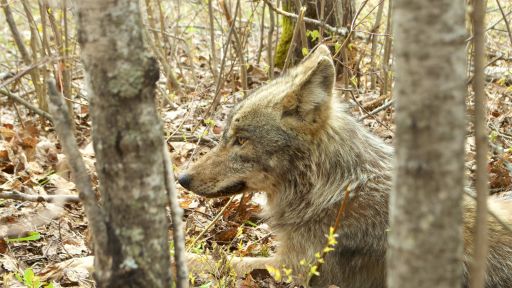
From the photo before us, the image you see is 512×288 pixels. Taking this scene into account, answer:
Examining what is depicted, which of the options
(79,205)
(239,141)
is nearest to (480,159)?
(239,141)

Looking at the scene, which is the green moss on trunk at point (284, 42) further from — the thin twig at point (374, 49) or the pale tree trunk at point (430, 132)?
the pale tree trunk at point (430, 132)

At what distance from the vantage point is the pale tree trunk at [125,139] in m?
2.12

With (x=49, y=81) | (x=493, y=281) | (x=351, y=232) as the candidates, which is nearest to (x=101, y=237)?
(x=49, y=81)

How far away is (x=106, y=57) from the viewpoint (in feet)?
6.94

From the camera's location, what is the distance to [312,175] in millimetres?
4352

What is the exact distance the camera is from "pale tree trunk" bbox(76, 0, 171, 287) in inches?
83.3

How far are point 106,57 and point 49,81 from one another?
24 cm

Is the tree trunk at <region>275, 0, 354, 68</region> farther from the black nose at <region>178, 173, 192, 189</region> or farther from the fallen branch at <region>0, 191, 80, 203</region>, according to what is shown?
the fallen branch at <region>0, 191, 80, 203</region>

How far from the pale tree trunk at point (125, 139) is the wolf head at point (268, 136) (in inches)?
84.4

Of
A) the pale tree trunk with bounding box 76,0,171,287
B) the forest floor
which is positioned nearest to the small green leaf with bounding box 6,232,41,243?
the forest floor

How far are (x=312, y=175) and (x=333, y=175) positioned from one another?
0.50 ft

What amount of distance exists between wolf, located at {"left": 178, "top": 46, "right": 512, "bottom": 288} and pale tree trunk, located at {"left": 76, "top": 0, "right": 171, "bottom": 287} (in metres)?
2.00

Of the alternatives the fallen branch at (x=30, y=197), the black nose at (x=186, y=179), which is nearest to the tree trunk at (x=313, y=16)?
the black nose at (x=186, y=179)

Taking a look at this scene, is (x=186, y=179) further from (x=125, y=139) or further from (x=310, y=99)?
(x=125, y=139)
